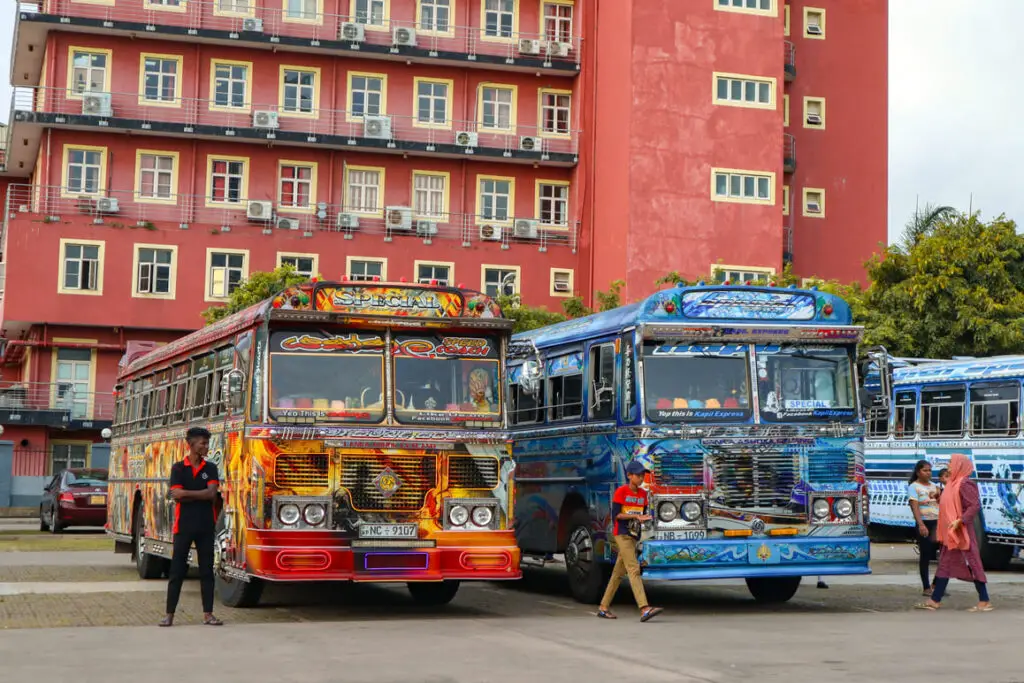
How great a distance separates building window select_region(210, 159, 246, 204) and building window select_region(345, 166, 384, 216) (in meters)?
3.83

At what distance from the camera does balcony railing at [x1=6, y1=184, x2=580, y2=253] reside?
52.1 metres

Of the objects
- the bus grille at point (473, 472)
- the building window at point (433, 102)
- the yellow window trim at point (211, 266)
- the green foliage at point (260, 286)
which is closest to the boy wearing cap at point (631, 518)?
the bus grille at point (473, 472)

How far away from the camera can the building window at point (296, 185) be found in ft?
178

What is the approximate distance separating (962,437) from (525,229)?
3331cm

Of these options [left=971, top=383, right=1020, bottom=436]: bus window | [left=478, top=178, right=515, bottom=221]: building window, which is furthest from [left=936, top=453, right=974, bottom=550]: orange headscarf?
[left=478, top=178, right=515, bottom=221]: building window

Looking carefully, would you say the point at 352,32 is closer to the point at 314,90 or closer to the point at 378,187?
the point at 314,90

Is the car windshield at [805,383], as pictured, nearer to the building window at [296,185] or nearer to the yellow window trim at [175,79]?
the building window at [296,185]

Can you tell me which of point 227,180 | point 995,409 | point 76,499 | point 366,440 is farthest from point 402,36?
point 366,440

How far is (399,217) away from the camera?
178 feet

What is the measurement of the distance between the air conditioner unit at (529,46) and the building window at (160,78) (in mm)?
12450

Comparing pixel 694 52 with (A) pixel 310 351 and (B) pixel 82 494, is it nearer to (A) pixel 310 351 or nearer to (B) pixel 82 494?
(B) pixel 82 494

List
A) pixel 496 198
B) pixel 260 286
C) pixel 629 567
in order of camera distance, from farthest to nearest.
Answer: pixel 496 198 < pixel 260 286 < pixel 629 567

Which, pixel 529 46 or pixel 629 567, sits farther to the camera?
pixel 529 46

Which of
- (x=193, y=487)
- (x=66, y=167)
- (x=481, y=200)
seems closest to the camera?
(x=193, y=487)
